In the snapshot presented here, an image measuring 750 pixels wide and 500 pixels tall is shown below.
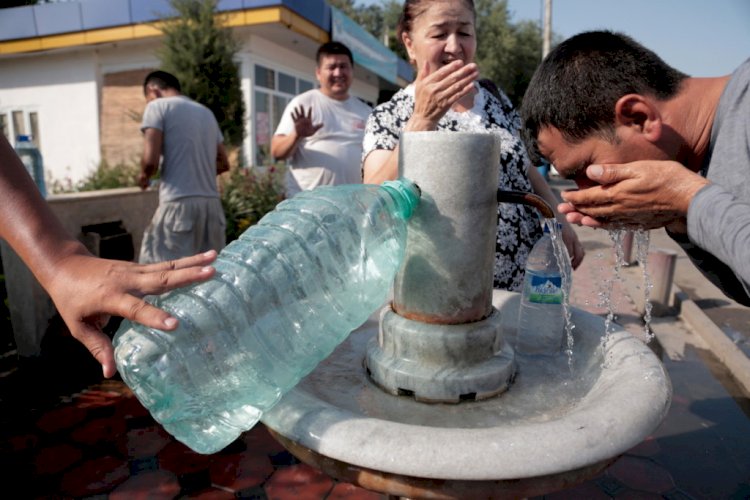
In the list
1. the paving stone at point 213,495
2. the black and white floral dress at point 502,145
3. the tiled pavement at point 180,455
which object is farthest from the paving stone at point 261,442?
the black and white floral dress at point 502,145

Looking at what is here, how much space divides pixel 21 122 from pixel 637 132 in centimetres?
1735

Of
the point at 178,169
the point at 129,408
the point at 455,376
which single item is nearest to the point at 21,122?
the point at 178,169

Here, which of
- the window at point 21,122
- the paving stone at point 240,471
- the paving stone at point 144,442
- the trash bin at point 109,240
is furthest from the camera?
the window at point 21,122

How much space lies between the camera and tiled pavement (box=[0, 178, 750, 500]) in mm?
2717

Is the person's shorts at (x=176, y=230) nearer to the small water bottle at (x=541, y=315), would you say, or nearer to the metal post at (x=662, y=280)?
the small water bottle at (x=541, y=315)

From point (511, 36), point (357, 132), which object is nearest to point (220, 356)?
point (357, 132)

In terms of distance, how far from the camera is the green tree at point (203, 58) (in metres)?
7.73

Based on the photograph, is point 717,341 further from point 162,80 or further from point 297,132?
point 162,80

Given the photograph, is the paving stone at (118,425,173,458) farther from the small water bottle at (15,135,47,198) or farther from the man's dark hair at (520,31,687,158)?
the man's dark hair at (520,31,687,158)

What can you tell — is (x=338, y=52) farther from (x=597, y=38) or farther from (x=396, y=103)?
(x=597, y=38)

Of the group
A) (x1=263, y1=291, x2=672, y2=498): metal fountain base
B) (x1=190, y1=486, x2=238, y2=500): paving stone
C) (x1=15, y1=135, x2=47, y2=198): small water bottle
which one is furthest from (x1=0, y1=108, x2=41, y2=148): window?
(x1=263, y1=291, x2=672, y2=498): metal fountain base

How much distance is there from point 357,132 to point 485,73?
3006 cm

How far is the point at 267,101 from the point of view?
501 inches

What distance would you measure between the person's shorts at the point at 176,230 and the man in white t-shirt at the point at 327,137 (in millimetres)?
985
